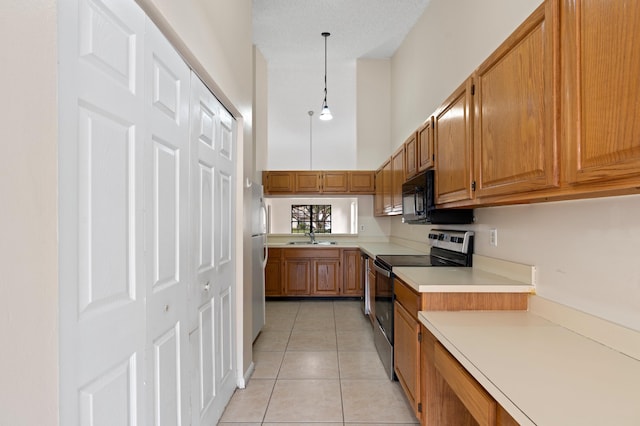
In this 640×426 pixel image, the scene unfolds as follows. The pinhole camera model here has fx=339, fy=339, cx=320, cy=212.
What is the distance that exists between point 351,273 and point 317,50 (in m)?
3.40

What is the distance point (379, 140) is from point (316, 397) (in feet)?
13.2

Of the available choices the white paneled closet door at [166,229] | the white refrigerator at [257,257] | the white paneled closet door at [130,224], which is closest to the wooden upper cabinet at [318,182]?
the white refrigerator at [257,257]

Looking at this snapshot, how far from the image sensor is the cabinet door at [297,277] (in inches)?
216

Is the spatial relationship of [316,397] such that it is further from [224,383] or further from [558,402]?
[558,402]

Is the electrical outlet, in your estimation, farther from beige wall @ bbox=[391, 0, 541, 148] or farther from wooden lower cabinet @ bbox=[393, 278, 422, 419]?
beige wall @ bbox=[391, 0, 541, 148]

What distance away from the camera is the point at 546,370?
1055mm

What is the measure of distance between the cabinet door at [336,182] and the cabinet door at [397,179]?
5.11 ft

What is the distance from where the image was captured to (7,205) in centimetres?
66

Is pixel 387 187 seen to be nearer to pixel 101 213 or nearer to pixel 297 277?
pixel 297 277

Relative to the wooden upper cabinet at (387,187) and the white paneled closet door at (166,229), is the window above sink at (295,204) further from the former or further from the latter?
the white paneled closet door at (166,229)

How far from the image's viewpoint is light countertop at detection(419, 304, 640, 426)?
0.83 metres

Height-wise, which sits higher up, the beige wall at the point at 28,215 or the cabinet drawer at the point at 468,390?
the beige wall at the point at 28,215

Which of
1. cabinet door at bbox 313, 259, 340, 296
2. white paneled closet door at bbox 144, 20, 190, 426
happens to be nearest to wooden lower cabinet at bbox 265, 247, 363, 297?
cabinet door at bbox 313, 259, 340, 296

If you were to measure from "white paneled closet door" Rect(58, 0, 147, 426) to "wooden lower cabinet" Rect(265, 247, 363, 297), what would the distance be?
4.25 metres
